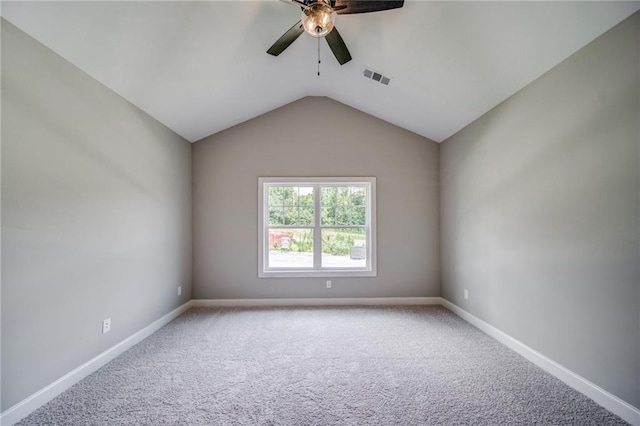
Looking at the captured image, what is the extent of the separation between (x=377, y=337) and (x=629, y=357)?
1.91 metres

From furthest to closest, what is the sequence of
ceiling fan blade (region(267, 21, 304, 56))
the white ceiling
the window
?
the window → ceiling fan blade (region(267, 21, 304, 56)) → the white ceiling

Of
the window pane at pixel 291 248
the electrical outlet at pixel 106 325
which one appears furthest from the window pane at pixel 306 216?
the electrical outlet at pixel 106 325

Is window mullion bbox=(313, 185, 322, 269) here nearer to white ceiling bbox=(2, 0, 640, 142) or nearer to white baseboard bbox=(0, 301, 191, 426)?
white ceiling bbox=(2, 0, 640, 142)

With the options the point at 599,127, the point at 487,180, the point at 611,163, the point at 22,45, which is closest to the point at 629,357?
the point at 611,163

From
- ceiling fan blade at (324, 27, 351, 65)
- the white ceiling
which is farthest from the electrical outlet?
ceiling fan blade at (324, 27, 351, 65)

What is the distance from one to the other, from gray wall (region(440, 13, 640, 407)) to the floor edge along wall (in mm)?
67

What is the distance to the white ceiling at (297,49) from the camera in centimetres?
193

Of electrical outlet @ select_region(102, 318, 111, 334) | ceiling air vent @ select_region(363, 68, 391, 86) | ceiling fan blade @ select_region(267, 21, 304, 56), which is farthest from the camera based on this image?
ceiling air vent @ select_region(363, 68, 391, 86)

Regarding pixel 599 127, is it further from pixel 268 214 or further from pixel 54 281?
pixel 54 281

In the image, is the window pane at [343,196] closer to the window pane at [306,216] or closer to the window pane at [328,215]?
the window pane at [328,215]

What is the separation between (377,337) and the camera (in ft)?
9.95

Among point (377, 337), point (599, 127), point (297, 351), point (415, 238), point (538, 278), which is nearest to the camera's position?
point (599, 127)

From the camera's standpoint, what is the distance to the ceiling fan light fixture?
1780 mm

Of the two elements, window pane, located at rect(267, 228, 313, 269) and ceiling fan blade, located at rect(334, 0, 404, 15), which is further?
window pane, located at rect(267, 228, 313, 269)
